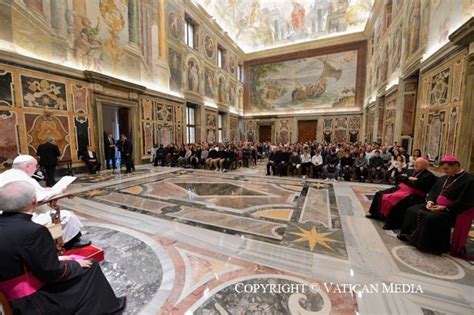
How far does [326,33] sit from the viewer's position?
18281 mm

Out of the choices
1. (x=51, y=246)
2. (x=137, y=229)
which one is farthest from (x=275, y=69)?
(x=51, y=246)

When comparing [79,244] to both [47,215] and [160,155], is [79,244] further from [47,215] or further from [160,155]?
[160,155]

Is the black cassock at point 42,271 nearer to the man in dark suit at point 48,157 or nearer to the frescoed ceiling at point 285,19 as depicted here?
the man in dark suit at point 48,157

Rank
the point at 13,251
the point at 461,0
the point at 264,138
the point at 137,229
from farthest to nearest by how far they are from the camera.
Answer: the point at 264,138 < the point at 461,0 < the point at 137,229 < the point at 13,251

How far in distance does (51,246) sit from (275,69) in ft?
71.3

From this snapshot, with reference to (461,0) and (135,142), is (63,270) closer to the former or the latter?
(461,0)

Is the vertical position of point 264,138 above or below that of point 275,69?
below

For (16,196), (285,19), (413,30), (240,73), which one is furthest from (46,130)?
(285,19)

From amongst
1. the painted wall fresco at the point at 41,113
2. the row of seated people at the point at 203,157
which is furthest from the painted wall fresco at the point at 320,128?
the painted wall fresco at the point at 41,113

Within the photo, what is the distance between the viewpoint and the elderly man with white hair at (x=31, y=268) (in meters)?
1.16

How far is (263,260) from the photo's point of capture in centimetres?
258

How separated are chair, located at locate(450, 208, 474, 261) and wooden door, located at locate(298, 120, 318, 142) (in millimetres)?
17643

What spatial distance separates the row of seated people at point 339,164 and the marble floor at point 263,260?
2.69 m

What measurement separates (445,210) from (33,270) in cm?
414
